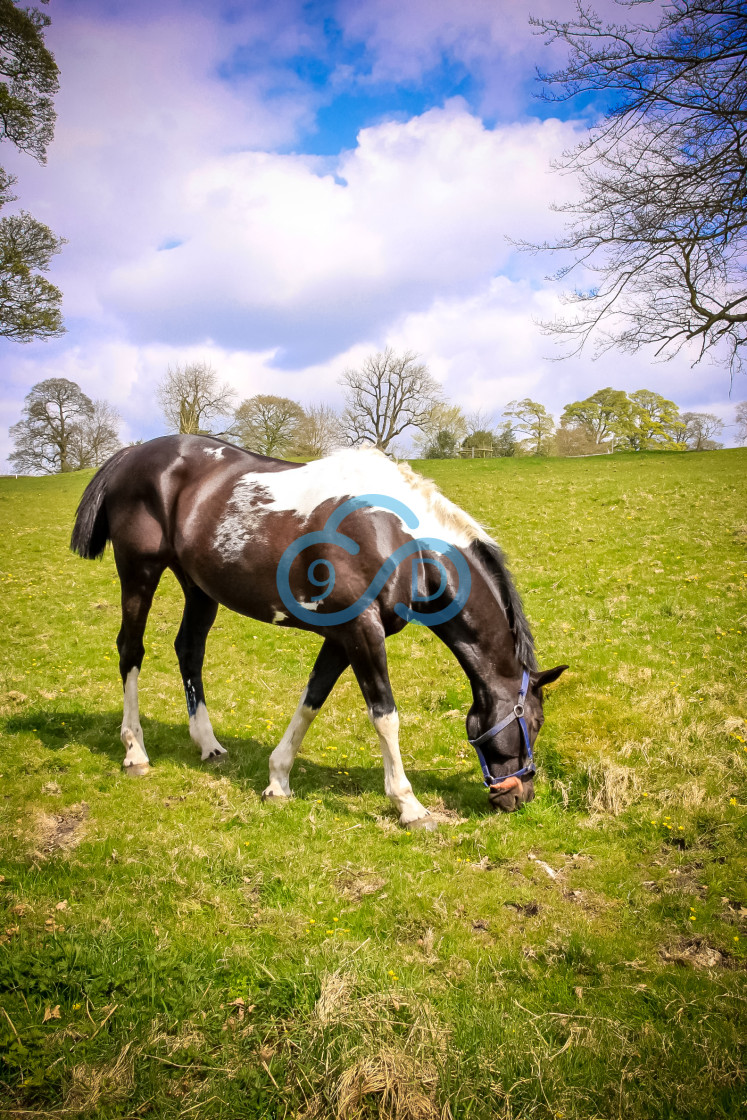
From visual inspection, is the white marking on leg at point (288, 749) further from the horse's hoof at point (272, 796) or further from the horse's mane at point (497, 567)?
the horse's mane at point (497, 567)

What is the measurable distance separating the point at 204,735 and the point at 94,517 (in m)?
2.37

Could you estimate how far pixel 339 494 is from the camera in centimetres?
461

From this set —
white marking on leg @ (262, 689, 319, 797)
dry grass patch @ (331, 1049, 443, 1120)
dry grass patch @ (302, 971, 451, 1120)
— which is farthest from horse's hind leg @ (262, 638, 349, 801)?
dry grass patch @ (331, 1049, 443, 1120)

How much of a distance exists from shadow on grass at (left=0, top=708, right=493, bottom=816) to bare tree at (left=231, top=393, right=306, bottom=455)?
37431 mm

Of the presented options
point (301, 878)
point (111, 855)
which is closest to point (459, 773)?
point (301, 878)

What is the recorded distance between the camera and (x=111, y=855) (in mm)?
3859

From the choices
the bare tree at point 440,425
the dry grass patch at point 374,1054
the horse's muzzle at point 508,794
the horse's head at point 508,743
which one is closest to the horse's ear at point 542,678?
the horse's head at point 508,743

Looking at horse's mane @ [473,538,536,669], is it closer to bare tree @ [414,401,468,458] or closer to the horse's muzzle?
the horse's muzzle

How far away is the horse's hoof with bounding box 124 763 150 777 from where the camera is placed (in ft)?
16.6

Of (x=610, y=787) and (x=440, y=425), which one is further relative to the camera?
(x=440, y=425)

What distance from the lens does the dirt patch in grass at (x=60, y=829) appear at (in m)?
3.94

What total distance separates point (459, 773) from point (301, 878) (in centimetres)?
197

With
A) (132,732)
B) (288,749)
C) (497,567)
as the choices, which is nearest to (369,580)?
(497,567)

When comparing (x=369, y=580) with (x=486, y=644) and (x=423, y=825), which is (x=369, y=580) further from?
(x=423, y=825)
